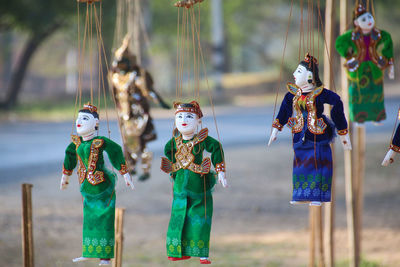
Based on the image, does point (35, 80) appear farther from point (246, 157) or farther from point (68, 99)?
point (246, 157)

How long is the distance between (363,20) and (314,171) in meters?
1.35

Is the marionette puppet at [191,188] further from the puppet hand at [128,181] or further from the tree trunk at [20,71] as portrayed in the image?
the tree trunk at [20,71]

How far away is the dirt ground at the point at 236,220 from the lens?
319 inches

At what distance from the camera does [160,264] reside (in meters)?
7.79

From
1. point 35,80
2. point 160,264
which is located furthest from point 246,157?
point 35,80

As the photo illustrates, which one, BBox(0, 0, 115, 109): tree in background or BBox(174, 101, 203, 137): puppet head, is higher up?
BBox(0, 0, 115, 109): tree in background

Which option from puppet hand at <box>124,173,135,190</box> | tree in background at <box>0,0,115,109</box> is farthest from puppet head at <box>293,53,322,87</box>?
tree in background at <box>0,0,115,109</box>

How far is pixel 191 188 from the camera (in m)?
3.59

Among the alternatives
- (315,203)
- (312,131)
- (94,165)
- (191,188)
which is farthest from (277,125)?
(94,165)

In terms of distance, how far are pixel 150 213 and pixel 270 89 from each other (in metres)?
17.2

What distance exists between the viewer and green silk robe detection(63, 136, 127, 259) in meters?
3.61

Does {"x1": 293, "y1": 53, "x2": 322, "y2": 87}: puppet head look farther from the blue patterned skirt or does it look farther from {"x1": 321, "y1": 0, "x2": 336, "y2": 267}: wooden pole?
{"x1": 321, "y1": 0, "x2": 336, "y2": 267}: wooden pole

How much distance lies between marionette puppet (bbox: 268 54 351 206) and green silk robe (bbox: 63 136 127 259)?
1011 mm

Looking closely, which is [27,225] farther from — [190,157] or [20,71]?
[20,71]
